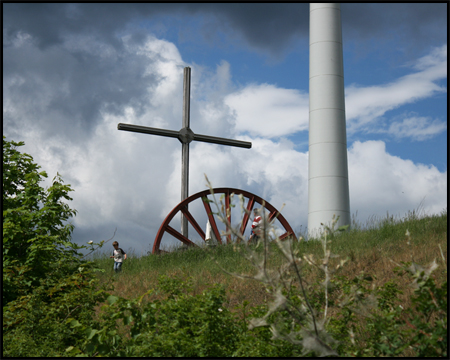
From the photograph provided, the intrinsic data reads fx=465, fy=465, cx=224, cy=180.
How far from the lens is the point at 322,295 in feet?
16.9

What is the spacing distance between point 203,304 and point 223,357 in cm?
58

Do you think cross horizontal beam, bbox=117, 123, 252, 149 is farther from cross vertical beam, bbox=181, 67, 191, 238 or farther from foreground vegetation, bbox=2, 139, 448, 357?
foreground vegetation, bbox=2, 139, 448, 357

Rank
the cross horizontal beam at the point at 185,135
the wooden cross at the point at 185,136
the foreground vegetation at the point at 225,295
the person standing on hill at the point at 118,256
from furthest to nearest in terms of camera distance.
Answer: the wooden cross at the point at 185,136 < the cross horizontal beam at the point at 185,135 < the person standing on hill at the point at 118,256 < the foreground vegetation at the point at 225,295

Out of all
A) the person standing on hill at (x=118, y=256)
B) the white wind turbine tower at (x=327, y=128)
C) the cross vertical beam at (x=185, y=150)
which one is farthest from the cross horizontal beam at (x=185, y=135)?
the person standing on hill at (x=118, y=256)

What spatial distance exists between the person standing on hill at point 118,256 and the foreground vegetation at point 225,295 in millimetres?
271

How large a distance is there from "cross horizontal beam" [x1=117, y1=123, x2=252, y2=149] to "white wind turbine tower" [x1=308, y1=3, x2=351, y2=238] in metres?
2.48

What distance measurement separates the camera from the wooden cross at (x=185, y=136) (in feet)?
42.9

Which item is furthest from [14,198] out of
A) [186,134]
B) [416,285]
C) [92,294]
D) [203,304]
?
[416,285]

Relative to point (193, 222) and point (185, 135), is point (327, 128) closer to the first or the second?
point (185, 135)

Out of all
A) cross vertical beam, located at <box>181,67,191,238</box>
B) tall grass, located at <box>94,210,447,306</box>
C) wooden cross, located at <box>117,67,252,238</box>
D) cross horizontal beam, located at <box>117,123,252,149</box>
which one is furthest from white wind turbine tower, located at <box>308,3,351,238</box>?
cross vertical beam, located at <box>181,67,191,238</box>

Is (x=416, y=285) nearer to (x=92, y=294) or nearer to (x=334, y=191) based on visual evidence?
(x=92, y=294)

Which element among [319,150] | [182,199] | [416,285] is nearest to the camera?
[416,285]

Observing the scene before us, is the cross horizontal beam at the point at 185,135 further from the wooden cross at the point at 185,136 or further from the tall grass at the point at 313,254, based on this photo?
the tall grass at the point at 313,254

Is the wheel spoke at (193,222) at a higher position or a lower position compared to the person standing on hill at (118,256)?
higher
